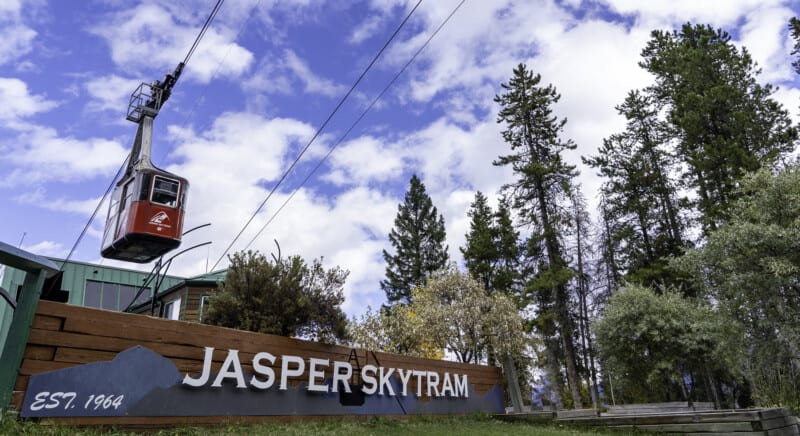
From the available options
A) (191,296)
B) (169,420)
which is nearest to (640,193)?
(191,296)

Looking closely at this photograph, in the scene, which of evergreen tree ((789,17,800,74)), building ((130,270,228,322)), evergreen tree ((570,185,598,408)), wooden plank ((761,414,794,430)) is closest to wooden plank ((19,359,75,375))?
wooden plank ((761,414,794,430))

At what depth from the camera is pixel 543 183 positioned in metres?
28.9

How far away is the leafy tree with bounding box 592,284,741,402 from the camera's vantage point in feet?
56.1

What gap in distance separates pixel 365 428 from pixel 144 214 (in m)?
8.19

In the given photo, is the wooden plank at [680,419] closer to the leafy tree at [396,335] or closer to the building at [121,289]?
the leafy tree at [396,335]

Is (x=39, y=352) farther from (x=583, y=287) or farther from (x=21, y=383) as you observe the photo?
(x=583, y=287)

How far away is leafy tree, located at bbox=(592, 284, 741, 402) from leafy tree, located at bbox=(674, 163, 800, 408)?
3.34 ft

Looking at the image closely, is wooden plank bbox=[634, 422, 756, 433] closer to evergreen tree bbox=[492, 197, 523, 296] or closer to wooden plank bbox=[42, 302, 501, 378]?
wooden plank bbox=[42, 302, 501, 378]

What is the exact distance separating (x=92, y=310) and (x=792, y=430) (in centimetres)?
1243

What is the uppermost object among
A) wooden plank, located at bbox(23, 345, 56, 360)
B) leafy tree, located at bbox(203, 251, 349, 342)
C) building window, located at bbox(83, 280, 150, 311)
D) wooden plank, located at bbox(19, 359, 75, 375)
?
building window, located at bbox(83, 280, 150, 311)

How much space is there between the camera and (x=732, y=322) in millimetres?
15305

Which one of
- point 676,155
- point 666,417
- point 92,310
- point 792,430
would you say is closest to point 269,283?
point 92,310

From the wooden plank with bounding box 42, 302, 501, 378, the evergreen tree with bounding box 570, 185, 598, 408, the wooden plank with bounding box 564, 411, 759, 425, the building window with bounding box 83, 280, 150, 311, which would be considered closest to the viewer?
the wooden plank with bounding box 42, 302, 501, 378

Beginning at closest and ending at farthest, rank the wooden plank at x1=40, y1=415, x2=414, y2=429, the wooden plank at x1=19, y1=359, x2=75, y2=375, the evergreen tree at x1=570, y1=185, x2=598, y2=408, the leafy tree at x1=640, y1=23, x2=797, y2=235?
the wooden plank at x1=19, y1=359, x2=75, y2=375, the wooden plank at x1=40, y1=415, x2=414, y2=429, the leafy tree at x1=640, y1=23, x2=797, y2=235, the evergreen tree at x1=570, y1=185, x2=598, y2=408
